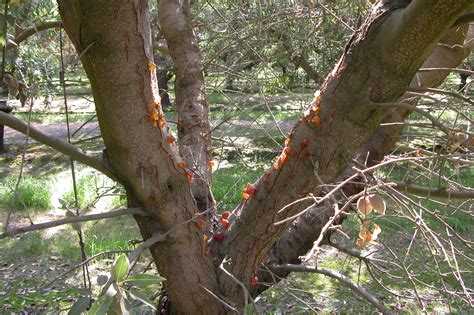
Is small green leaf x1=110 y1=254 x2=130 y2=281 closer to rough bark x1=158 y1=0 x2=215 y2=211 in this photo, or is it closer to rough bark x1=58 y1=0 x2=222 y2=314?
rough bark x1=58 y1=0 x2=222 y2=314

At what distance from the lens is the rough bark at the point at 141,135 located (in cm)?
143

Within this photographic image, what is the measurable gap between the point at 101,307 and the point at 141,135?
0.69 m

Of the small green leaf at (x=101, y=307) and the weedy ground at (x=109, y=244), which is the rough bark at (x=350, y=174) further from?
the small green leaf at (x=101, y=307)

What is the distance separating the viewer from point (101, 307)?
1018 millimetres

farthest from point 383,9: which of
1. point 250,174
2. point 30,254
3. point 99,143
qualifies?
point 99,143

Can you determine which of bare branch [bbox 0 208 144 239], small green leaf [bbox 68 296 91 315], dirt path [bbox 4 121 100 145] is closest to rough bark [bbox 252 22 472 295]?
bare branch [bbox 0 208 144 239]

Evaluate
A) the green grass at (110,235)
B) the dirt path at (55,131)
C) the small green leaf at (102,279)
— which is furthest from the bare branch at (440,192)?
the dirt path at (55,131)

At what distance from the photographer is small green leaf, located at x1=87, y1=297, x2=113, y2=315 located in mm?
1003

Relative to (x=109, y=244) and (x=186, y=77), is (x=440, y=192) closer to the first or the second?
(x=186, y=77)

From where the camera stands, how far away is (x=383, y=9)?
139 centimetres

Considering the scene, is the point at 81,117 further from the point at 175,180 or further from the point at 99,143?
the point at 175,180

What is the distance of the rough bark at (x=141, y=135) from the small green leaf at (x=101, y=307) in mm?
645

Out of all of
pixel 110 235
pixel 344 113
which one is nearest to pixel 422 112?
pixel 344 113

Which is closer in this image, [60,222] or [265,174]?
[60,222]
